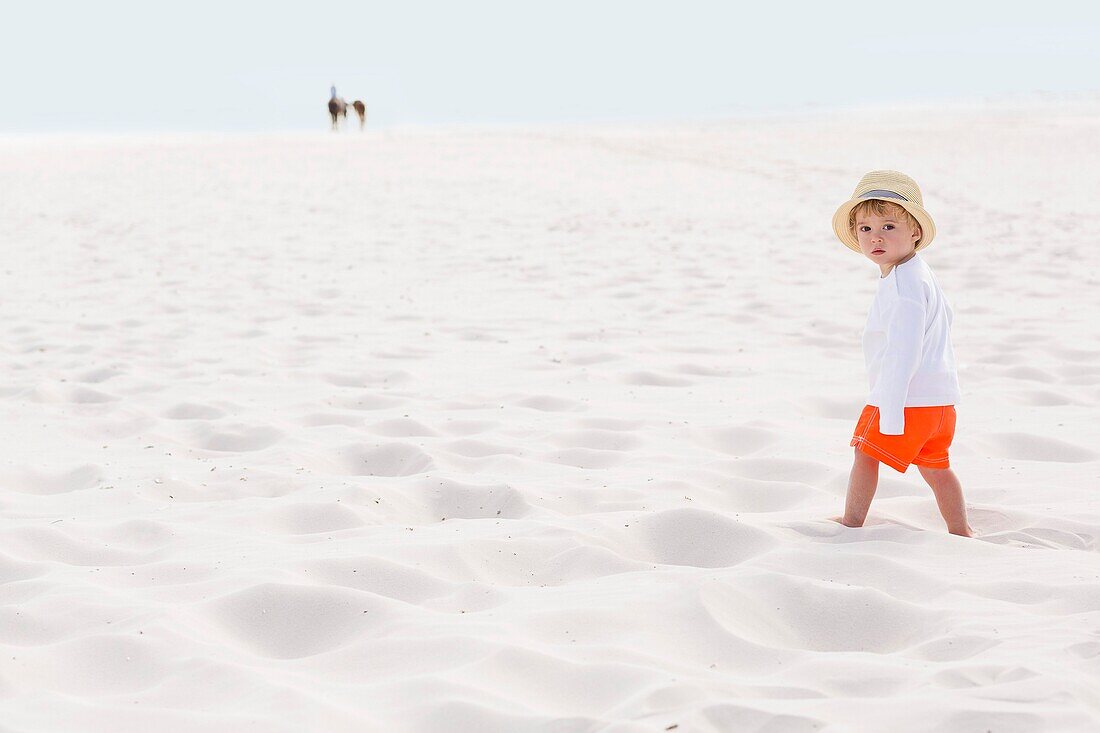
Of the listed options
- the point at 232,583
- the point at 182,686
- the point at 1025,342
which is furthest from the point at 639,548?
the point at 1025,342

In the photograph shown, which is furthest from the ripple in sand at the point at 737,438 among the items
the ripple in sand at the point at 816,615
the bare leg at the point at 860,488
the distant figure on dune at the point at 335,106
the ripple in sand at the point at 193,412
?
the distant figure on dune at the point at 335,106

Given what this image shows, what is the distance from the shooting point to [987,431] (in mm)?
4523

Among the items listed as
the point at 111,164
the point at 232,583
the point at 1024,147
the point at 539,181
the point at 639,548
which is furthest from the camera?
the point at 1024,147

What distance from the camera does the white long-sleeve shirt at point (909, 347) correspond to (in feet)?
10.6

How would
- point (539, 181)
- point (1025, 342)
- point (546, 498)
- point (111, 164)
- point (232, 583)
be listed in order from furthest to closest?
point (111, 164)
point (539, 181)
point (1025, 342)
point (546, 498)
point (232, 583)

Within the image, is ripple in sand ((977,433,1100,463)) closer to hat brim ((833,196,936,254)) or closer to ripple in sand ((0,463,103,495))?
hat brim ((833,196,936,254))

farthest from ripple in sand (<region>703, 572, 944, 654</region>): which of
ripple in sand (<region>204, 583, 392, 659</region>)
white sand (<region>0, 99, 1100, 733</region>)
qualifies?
ripple in sand (<region>204, 583, 392, 659</region>)

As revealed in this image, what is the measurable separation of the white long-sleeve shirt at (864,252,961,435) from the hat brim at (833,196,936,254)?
0.08m

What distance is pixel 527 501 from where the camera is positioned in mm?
3727

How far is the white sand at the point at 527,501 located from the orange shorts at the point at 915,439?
0.24 meters

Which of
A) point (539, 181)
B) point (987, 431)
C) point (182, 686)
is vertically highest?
point (539, 181)

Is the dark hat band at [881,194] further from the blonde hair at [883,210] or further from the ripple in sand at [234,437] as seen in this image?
the ripple in sand at [234,437]

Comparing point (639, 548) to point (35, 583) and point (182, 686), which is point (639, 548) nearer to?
point (182, 686)

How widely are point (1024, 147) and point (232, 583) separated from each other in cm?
2080
